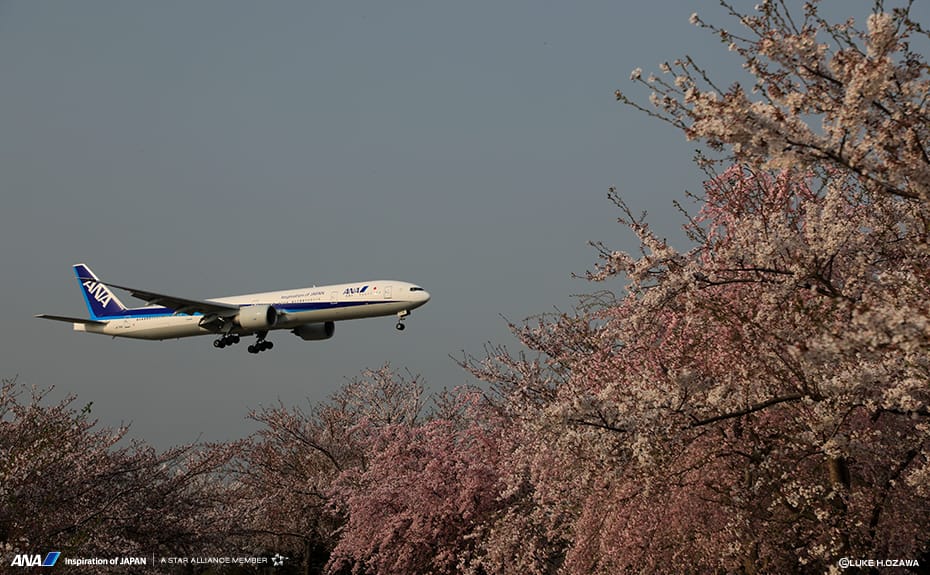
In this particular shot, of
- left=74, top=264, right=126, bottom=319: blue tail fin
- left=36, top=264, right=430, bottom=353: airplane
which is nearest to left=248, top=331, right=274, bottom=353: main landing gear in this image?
left=36, top=264, right=430, bottom=353: airplane

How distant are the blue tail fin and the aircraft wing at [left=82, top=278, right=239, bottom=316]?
9558mm

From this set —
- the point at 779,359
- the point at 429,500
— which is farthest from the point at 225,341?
the point at 779,359

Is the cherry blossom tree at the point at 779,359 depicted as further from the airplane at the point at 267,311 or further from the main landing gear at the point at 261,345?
the main landing gear at the point at 261,345

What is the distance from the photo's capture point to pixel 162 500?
23.0 metres

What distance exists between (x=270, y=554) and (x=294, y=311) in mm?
14920

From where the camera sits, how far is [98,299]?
2462 inches

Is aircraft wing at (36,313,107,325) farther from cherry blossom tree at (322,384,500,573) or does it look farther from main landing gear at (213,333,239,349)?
cherry blossom tree at (322,384,500,573)

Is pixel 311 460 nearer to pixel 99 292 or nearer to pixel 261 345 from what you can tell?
pixel 261 345

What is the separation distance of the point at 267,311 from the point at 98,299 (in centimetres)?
1937

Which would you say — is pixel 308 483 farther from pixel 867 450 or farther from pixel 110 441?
pixel 867 450

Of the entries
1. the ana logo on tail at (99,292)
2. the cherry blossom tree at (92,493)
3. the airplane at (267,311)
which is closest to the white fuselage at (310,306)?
the airplane at (267,311)

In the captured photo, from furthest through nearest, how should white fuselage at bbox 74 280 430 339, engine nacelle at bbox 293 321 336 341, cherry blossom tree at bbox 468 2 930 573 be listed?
engine nacelle at bbox 293 321 336 341 < white fuselage at bbox 74 280 430 339 < cherry blossom tree at bbox 468 2 930 573

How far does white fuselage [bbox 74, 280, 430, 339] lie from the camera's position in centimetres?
4788

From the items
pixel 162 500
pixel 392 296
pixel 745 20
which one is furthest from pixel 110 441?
pixel 392 296
